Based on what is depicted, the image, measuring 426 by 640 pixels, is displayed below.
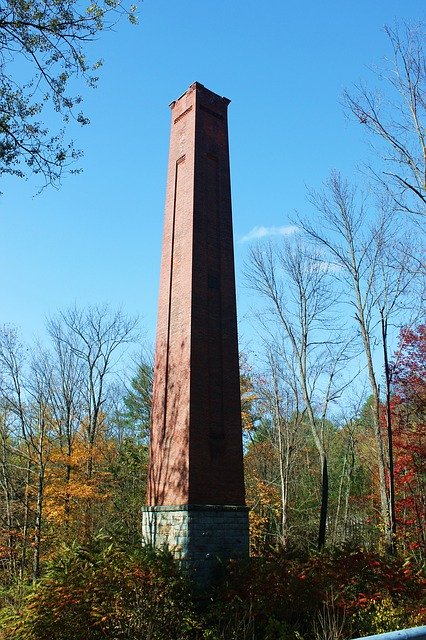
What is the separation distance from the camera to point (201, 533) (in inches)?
406

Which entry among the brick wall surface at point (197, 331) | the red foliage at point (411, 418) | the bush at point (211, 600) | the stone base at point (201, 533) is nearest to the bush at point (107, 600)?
the bush at point (211, 600)

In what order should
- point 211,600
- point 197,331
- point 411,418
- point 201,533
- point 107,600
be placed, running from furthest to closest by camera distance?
point 411,418 < point 197,331 < point 201,533 < point 211,600 < point 107,600

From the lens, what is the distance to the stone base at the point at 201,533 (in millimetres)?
10109

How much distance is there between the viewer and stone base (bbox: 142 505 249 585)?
398 inches

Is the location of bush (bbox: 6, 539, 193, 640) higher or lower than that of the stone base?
lower

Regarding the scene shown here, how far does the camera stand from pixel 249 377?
2427 cm

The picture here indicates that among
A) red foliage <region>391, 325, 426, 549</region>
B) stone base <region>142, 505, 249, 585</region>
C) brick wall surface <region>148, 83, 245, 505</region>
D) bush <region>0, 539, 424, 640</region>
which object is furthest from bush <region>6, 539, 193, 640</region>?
red foliage <region>391, 325, 426, 549</region>

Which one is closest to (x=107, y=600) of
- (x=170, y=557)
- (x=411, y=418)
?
(x=170, y=557)

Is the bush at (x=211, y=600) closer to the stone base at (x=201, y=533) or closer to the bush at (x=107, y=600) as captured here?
the bush at (x=107, y=600)

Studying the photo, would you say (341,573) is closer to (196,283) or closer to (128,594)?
(128,594)

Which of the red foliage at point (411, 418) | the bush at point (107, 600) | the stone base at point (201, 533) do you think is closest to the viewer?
the bush at point (107, 600)

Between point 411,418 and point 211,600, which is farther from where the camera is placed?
point 411,418

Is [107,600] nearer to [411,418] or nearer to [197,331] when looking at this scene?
[197,331]

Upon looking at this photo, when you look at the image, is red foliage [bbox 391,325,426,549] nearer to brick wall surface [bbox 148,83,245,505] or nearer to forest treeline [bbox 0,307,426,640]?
forest treeline [bbox 0,307,426,640]
